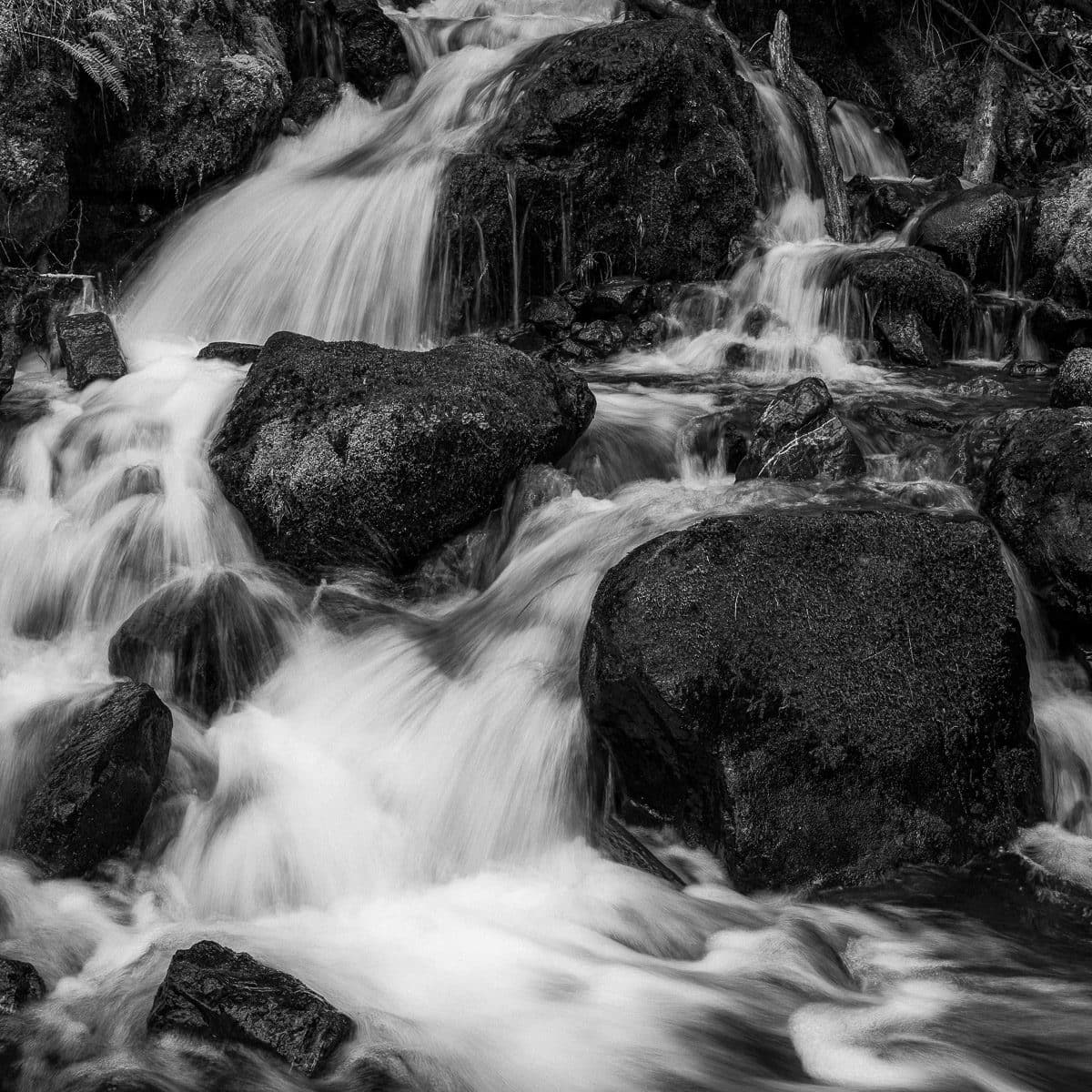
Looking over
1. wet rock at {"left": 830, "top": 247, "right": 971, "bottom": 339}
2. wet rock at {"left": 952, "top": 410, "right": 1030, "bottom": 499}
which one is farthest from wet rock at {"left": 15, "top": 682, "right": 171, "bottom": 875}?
wet rock at {"left": 830, "top": 247, "right": 971, "bottom": 339}

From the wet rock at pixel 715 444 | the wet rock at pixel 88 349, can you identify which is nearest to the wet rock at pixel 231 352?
the wet rock at pixel 88 349

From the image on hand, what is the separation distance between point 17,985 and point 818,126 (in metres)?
11.0

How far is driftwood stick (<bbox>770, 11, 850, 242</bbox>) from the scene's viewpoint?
35.9 ft

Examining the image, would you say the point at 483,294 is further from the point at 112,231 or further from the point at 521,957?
the point at 521,957

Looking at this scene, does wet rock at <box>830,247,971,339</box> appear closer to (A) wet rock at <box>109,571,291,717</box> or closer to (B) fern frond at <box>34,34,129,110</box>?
(A) wet rock at <box>109,571,291,717</box>

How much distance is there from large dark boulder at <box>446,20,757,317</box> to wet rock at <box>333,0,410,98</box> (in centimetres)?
178

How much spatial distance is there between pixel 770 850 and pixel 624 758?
2.45 feet

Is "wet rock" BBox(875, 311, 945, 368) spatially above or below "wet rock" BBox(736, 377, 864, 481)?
above

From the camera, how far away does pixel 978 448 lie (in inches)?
267

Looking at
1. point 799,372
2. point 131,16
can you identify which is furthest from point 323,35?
point 799,372

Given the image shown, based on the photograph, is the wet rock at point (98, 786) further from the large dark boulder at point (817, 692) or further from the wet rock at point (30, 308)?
the wet rock at point (30, 308)

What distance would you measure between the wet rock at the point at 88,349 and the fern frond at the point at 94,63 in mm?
2241

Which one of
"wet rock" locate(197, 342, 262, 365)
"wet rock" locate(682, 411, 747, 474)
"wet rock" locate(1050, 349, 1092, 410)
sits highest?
"wet rock" locate(197, 342, 262, 365)

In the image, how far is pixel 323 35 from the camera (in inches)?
457
